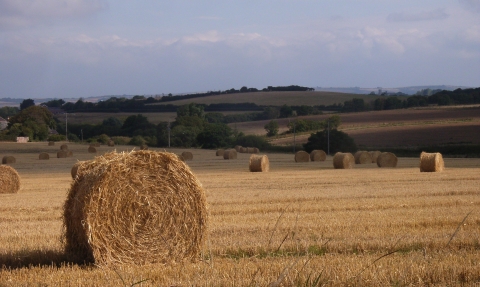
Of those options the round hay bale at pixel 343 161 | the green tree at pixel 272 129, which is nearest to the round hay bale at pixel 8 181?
the round hay bale at pixel 343 161

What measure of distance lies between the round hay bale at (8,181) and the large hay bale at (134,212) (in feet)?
39.7

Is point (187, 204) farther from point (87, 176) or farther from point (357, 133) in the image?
point (357, 133)

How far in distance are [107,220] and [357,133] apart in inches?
2009

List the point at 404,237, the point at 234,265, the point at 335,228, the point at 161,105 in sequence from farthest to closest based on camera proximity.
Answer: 1. the point at 161,105
2. the point at 335,228
3. the point at 404,237
4. the point at 234,265

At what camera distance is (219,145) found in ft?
199

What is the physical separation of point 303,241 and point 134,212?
240 cm

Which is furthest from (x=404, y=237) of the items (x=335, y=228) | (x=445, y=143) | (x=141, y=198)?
(x=445, y=143)

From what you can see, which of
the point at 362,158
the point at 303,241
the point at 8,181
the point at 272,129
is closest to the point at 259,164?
the point at 362,158

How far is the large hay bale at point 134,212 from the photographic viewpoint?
307 inches

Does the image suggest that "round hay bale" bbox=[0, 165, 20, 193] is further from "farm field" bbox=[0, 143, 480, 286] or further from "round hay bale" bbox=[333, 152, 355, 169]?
"round hay bale" bbox=[333, 152, 355, 169]

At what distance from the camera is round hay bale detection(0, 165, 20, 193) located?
1955 centimetres

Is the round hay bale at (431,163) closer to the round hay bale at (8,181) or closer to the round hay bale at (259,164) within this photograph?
the round hay bale at (259,164)

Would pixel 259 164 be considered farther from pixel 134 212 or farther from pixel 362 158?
pixel 134 212

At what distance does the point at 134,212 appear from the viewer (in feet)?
26.7
